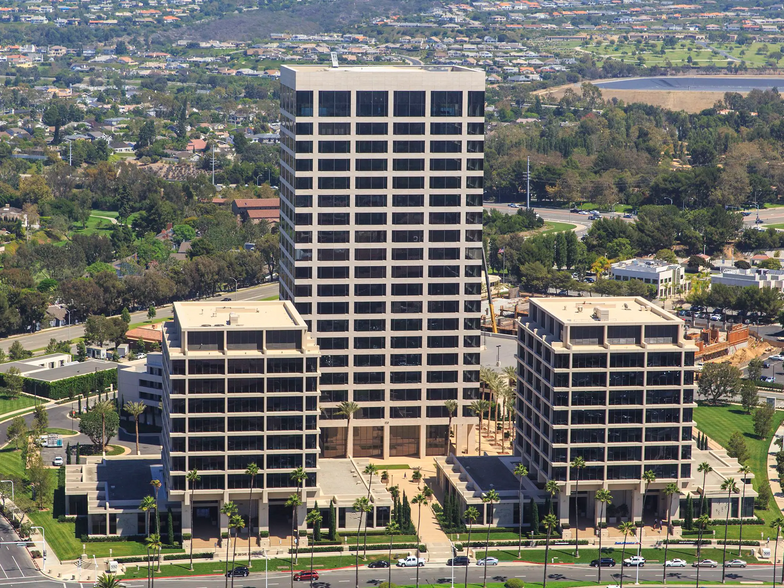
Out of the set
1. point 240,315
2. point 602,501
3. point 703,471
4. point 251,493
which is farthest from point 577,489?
point 240,315

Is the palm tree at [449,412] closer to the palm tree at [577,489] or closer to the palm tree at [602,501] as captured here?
the palm tree at [577,489]

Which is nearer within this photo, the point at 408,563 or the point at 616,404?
the point at 408,563

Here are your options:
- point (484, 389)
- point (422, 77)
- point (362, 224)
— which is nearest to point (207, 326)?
point (362, 224)

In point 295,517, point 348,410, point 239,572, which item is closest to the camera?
point 239,572

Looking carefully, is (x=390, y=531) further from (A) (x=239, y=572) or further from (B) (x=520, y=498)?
(A) (x=239, y=572)

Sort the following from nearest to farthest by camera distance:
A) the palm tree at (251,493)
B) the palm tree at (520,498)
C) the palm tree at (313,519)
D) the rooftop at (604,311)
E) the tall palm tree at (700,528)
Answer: the palm tree at (251,493), the tall palm tree at (700,528), the palm tree at (313,519), the palm tree at (520,498), the rooftop at (604,311)


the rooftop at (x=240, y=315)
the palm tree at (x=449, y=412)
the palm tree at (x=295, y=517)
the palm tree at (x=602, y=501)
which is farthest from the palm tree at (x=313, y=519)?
the palm tree at (x=449, y=412)
